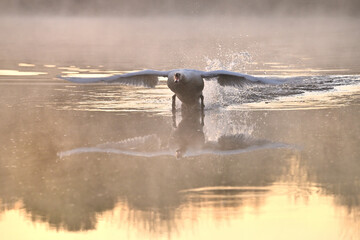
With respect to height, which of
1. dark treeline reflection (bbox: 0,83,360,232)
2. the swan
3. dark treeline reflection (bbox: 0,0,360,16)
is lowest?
dark treeline reflection (bbox: 0,83,360,232)

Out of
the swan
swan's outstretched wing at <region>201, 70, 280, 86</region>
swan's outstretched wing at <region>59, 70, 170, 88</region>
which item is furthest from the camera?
swan's outstretched wing at <region>59, 70, 170, 88</region>

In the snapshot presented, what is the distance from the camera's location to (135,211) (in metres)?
8.02

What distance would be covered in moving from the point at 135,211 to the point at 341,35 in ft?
117

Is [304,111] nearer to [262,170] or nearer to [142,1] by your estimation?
[262,170]

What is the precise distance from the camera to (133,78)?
1548 centimetres

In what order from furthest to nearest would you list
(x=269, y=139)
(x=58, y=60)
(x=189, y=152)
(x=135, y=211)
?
(x=58, y=60) → (x=269, y=139) → (x=189, y=152) → (x=135, y=211)

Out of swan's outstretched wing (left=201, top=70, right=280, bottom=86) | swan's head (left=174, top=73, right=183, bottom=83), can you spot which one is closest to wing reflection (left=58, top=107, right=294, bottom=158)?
swan's head (left=174, top=73, right=183, bottom=83)

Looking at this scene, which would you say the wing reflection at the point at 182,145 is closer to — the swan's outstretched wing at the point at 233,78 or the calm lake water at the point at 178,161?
the calm lake water at the point at 178,161

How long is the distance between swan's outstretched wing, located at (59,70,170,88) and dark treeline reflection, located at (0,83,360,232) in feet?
3.69

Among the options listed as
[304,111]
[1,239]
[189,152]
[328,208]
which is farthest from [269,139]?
[1,239]

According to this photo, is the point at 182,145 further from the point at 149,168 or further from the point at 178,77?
the point at 178,77

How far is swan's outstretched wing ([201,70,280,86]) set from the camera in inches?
560

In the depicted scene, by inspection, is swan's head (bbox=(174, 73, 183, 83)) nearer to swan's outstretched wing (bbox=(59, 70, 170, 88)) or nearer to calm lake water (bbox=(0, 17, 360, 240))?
calm lake water (bbox=(0, 17, 360, 240))

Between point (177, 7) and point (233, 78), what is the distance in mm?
63392
